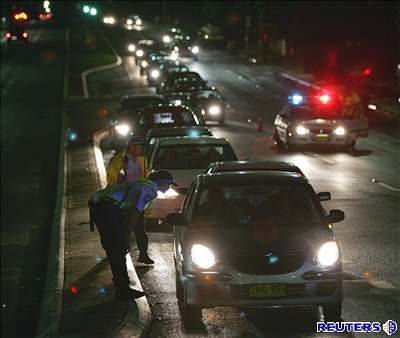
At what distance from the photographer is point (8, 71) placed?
8669 centimetres

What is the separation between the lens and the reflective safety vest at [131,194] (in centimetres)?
1269

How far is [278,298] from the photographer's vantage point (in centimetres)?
1098

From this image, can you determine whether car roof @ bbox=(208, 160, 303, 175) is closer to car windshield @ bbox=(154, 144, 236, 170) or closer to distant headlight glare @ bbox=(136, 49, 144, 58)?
car windshield @ bbox=(154, 144, 236, 170)

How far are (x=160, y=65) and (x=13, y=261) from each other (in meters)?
42.2

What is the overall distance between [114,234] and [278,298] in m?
2.54

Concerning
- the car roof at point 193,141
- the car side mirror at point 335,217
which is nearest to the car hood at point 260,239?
the car side mirror at point 335,217

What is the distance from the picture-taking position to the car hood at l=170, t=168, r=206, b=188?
18.6 metres

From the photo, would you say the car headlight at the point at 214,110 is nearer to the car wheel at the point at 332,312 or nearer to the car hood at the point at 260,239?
the car hood at the point at 260,239

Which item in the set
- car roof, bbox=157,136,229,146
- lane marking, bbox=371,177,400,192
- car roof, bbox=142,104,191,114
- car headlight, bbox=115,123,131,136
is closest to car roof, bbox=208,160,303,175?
car roof, bbox=157,136,229,146

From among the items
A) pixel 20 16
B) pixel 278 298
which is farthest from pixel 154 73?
pixel 278 298

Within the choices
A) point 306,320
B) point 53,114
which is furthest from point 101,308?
point 53,114

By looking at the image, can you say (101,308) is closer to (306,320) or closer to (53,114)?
(306,320)

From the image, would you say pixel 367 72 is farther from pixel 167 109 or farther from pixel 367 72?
pixel 167 109

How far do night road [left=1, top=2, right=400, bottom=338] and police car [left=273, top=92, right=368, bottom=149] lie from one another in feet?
0.51
